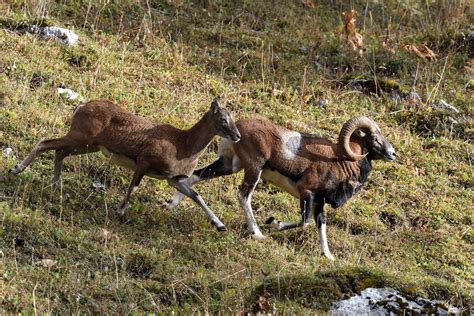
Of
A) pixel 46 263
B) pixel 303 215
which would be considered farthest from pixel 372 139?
pixel 46 263

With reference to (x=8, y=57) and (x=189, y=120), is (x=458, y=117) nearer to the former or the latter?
(x=189, y=120)

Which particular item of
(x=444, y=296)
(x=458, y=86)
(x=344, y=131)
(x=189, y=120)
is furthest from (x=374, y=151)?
(x=458, y=86)

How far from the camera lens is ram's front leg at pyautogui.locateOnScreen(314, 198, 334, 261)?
46.4 ft

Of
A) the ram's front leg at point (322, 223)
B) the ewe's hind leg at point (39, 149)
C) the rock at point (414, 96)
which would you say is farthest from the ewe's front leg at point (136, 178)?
the rock at point (414, 96)

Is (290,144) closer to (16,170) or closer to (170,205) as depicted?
(170,205)

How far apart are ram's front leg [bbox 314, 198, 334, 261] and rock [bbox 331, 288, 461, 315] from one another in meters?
3.35

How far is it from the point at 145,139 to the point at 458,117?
8087mm

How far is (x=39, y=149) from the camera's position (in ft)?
45.5

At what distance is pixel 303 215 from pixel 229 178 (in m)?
1.83

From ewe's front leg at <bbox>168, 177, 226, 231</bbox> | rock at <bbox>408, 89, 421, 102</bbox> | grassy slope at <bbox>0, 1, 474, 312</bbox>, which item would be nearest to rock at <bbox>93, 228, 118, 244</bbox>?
grassy slope at <bbox>0, 1, 474, 312</bbox>

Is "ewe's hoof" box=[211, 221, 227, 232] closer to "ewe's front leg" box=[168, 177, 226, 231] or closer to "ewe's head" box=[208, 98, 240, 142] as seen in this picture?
"ewe's front leg" box=[168, 177, 226, 231]

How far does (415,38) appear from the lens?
22625mm

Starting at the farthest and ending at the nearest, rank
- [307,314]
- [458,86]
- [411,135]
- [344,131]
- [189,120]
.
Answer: [458,86] → [411,135] → [189,120] → [344,131] → [307,314]

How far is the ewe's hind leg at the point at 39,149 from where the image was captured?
13.8 meters
